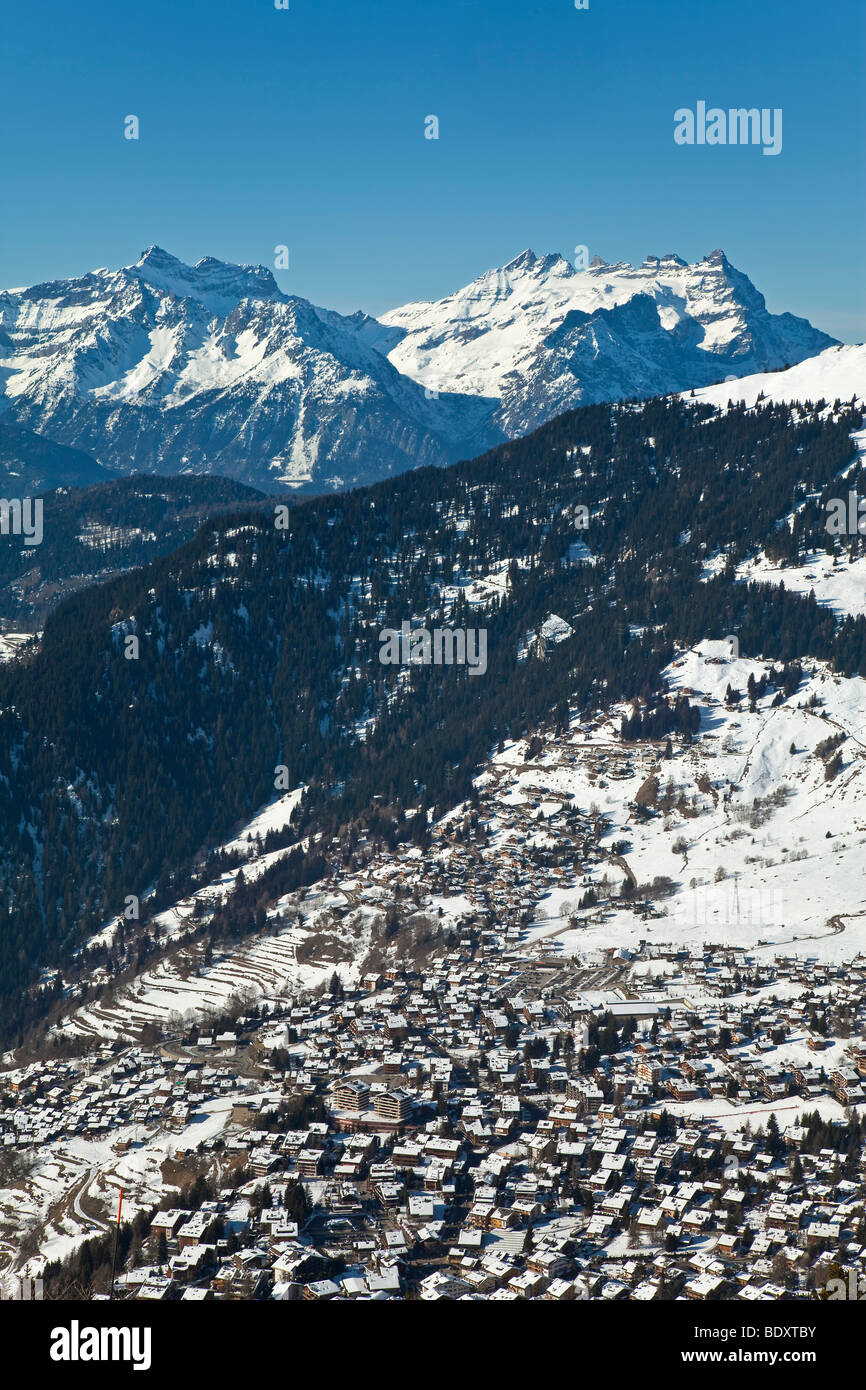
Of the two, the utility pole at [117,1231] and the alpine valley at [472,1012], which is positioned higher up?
the alpine valley at [472,1012]

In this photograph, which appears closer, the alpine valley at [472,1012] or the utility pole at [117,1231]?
the utility pole at [117,1231]

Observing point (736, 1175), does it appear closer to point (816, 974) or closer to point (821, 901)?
point (816, 974)

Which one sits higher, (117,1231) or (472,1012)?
(472,1012)

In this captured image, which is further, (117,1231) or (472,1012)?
(472,1012)

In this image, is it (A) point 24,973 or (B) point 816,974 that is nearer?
(B) point 816,974

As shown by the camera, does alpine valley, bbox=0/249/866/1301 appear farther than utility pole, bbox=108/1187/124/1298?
Yes

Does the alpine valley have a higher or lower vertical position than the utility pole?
higher
